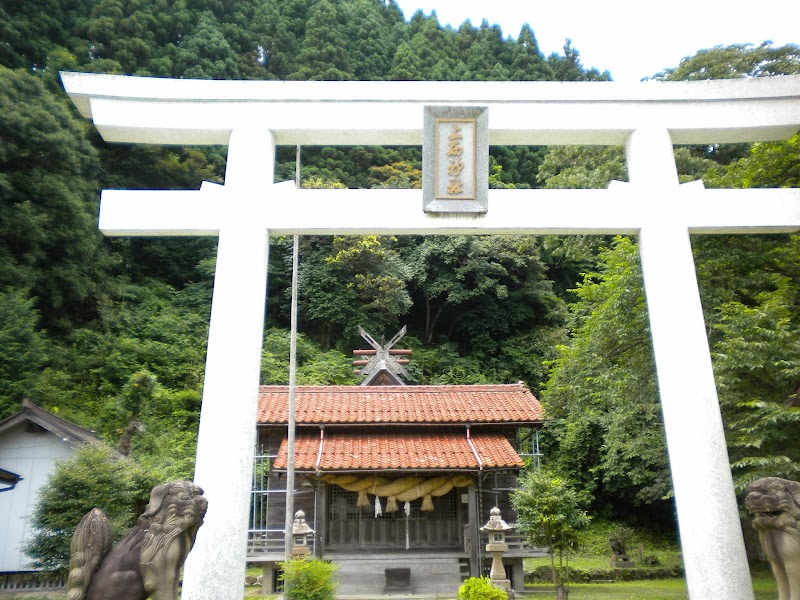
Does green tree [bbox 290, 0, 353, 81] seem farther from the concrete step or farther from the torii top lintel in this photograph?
the torii top lintel

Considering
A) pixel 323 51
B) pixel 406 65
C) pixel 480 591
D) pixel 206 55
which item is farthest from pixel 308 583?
pixel 406 65

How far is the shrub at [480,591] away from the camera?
736 cm

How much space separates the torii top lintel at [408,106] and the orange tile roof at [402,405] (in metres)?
8.02

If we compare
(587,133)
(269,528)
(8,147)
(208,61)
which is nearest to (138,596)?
(587,133)

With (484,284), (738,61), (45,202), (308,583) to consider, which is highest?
(738,61)

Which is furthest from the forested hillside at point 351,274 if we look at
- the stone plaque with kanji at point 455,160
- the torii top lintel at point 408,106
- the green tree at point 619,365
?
the stone plaque with kanji at point 455,160

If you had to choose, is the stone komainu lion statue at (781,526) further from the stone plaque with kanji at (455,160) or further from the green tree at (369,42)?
the green tree at (369,42)

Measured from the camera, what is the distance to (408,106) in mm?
5523

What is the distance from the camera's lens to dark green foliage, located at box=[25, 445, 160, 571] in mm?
8695

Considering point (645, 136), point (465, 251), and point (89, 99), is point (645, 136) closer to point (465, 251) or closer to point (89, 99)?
point (89, 99)

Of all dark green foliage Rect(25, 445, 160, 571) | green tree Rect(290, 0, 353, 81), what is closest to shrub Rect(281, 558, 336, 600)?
dark green foliage Rect(25, 445, 160, 571)

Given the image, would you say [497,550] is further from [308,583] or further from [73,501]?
[73,501]

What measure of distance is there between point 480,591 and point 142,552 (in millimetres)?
4915

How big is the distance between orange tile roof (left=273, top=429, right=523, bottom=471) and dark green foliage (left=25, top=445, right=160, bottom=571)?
2.87m
